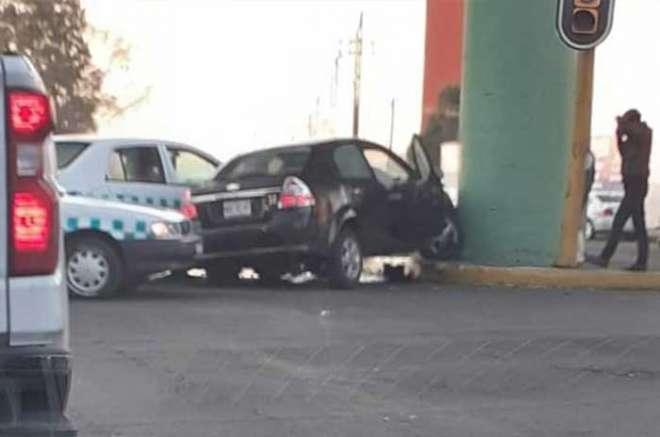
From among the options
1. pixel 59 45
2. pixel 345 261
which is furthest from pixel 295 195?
pixel 59 45

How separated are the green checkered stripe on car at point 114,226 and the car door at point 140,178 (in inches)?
51.5

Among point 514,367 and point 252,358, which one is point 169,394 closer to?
point 252,358

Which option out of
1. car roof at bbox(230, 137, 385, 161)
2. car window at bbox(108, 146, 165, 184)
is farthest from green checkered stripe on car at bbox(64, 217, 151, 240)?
car roof at bbox(230, 137, 385, 161)

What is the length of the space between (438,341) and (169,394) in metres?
2.49

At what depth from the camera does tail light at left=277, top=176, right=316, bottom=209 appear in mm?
12023

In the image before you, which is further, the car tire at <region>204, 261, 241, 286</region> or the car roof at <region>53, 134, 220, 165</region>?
the car tire at <region>204, 261, 241, 286</region>

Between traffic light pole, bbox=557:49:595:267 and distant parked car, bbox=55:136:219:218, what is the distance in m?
3.82

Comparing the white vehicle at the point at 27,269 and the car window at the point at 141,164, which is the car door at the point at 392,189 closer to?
the car window at the point at 141,164

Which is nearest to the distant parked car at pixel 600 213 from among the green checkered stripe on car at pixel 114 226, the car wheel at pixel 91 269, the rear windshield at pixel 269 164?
the rear windshield at pixel 269 164

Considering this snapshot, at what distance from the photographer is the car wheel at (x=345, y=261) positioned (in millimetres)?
12164

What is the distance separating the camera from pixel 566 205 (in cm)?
1255

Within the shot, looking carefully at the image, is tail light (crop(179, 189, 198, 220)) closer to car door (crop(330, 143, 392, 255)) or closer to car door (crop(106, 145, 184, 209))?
car door (crop(106, 145, 184, 209))

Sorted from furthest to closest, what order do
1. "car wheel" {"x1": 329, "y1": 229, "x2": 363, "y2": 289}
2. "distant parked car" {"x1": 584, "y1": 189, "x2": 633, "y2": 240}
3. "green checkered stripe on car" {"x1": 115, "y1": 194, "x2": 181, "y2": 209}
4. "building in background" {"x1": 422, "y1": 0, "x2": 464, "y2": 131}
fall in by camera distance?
1. "building in background" {"x1": 422, "y1": 0, "x2": 464, "y2": 131}
2. "distant parked car" {"x1": 584, "y1": 189, "x2": 633, "y2": 240}
3. "green checkered stripe on car" {"x1": 115, "y1": 194, "x2": 181, "y2": 209}
4. "car wheel" {"x1": 329, "y1": 229, "x2": 363, "y2": 289}

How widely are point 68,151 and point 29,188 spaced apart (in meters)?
8.56
